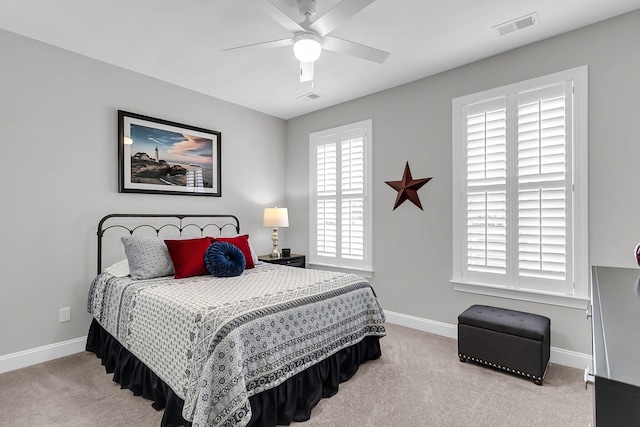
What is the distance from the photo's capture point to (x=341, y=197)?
4.35 meters

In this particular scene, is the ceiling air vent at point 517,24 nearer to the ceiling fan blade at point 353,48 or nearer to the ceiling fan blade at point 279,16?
the ceiling fan blade at point 353,48

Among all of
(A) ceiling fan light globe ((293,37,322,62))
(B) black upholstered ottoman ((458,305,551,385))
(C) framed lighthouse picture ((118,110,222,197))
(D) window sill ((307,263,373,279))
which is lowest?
(B) black upholstered ottoman ((458,305,551,385))

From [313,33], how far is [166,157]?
230cm

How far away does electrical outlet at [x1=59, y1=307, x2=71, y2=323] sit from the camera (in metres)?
2.97

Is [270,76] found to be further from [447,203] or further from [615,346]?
[615,346]

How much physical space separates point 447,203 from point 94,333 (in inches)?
143

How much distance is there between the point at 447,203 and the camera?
3.41 metres

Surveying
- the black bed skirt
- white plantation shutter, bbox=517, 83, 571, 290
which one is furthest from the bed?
white plantation shutter, bbox=517, 83, 571, 290

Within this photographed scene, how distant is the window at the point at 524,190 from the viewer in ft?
8.79

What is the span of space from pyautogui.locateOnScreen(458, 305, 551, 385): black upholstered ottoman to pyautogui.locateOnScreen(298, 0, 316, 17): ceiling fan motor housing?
2.64 metres

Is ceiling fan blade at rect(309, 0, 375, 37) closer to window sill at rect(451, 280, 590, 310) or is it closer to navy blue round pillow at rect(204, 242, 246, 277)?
navy blue round pillow at rect(204, 242, 246, 277)

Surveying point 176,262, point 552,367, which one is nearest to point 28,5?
point 176,262

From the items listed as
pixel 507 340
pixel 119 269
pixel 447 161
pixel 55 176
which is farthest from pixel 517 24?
pixel 55 176

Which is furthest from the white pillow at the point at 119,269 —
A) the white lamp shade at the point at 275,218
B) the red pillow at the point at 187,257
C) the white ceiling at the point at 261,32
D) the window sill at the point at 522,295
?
the window sill at the point at 522,295
